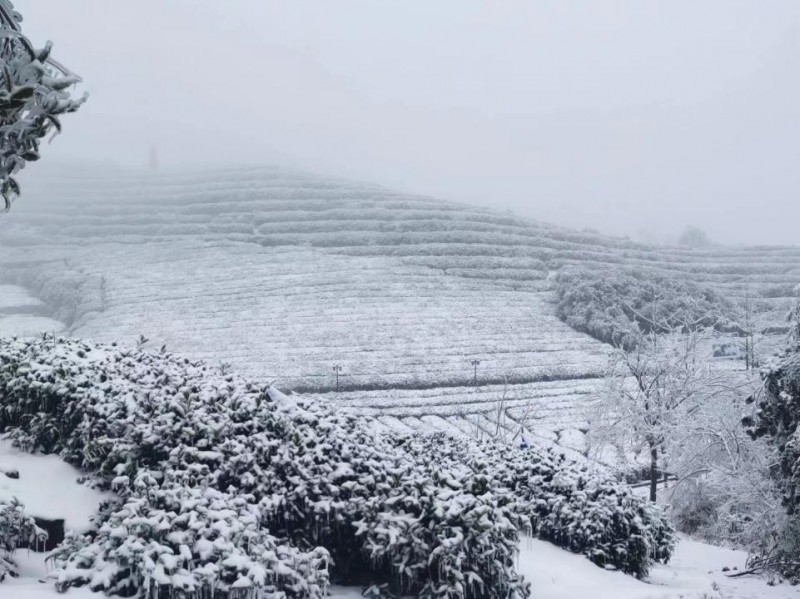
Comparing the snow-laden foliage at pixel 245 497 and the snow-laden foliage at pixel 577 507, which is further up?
the snow-laden foliage at pixel 245 497

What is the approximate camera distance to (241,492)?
707 cm

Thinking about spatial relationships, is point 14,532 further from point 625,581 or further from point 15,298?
A: point 15,298

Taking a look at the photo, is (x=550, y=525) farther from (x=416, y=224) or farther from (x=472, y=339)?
(x=416, y=224)

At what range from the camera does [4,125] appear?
519 centimetres

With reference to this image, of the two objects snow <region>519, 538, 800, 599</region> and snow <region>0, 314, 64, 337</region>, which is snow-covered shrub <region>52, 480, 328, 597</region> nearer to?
snow <region>519, 538, 800, 599</region>

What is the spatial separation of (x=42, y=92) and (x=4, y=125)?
0.43 metres

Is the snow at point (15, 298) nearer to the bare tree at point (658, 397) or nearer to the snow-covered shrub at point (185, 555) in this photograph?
the bare tree at point (658, 397)

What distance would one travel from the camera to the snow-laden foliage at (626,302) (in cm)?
3950

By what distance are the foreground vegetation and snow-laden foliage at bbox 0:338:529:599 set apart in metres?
0.02

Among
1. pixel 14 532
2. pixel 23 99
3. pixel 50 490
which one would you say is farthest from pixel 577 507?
pixel 23 99

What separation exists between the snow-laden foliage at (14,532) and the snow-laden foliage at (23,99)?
294 cm

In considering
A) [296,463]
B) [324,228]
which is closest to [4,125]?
[296,463]

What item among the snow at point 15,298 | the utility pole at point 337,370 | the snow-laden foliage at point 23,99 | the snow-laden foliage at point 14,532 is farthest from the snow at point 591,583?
the snow at point 15,298

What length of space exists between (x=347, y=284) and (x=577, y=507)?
36.5 metres
